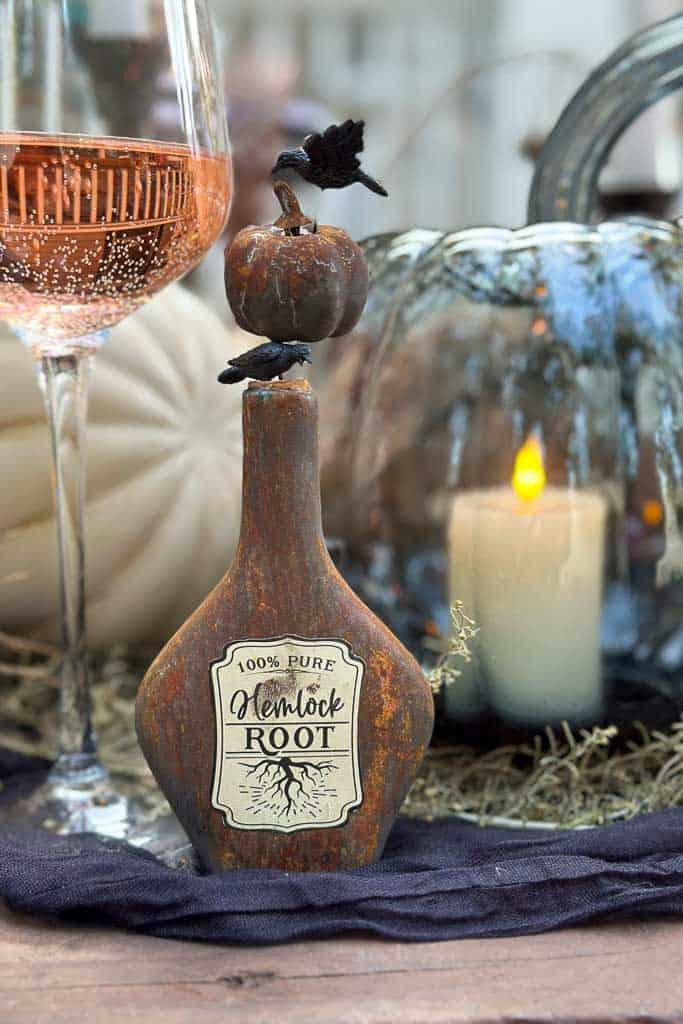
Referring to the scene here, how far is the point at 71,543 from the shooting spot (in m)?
0.68

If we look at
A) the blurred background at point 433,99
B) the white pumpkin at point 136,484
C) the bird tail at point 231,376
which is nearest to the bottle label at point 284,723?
the bird tail at point 231,376

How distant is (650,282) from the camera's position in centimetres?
72

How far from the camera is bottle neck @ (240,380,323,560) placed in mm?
550

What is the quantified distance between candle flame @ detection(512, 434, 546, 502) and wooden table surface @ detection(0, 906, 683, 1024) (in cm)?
26

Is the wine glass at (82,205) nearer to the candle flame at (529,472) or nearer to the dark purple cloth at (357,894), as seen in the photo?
the dark purple cloth at (357,894)

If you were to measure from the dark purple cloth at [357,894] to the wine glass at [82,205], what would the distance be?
0.36 feet

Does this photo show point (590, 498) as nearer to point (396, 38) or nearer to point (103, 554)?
point (103, 554)

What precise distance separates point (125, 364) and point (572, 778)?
1.37 feet

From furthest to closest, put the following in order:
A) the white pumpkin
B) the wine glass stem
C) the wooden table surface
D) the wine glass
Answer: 1. the white pumpkin
2. the wine glass stem
3. the wine glass
4. the wooden table surface

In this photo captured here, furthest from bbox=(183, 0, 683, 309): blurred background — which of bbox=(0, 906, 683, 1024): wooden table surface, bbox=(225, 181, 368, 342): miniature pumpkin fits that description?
bbox=(0, 906, 683, 1024): wooden table surface

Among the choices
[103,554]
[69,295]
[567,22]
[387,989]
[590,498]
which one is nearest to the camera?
[387,989]

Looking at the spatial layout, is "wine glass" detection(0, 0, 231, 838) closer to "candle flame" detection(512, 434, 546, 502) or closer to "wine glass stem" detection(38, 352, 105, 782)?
"wine glass stem" detection(38, 352, 105, 782)

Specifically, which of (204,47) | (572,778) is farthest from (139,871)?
(204,47)

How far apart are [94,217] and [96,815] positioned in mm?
309
